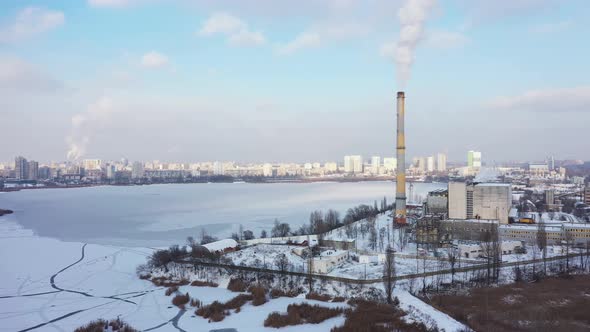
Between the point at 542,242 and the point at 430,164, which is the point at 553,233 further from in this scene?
the point at 430,164

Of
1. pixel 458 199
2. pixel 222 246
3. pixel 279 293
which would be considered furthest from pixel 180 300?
pixel 458 199

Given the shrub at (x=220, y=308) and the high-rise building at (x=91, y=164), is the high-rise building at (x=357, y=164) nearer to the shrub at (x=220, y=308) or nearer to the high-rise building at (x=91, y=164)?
the high-rise building at (x=91, y=164)

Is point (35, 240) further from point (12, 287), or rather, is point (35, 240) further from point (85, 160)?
point (85, 160)

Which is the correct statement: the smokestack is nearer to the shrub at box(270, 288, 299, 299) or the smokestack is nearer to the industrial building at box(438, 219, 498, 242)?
the industrial building at box(438, 219, 498, 242)

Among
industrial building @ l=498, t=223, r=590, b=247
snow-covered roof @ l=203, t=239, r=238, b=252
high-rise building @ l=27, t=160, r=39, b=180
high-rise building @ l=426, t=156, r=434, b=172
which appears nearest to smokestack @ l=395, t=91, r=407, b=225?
industrial building @ l=498, t=223, r=590, b=247

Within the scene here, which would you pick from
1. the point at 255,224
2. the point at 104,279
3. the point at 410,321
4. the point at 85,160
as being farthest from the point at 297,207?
the point at 85,160
